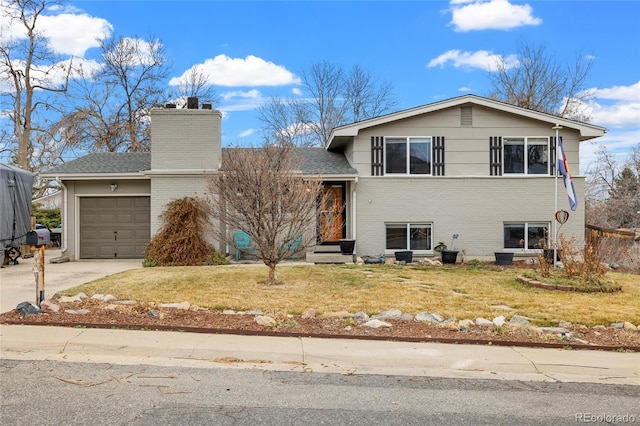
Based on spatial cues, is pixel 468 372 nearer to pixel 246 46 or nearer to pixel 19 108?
pixel 246 46

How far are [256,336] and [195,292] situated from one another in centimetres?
345

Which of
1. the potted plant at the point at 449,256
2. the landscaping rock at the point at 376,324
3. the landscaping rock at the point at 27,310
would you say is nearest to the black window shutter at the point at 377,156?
the potted plant at the point at 449,256

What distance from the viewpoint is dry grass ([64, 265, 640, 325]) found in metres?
8.84

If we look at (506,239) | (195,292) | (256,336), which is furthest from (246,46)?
(256,336)

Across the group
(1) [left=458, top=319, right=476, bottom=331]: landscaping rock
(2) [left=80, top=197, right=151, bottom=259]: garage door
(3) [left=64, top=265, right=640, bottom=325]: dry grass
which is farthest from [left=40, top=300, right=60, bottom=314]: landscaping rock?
(2) [left=80, top=197, right=151, bottom=259]: garage door

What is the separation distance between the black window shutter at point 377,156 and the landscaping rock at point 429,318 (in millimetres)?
9300

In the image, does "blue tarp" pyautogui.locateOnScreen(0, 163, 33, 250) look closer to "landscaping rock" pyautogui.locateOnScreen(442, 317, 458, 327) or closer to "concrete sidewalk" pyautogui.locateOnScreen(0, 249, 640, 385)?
"concrete sidewalk" pyautogui.locateOnScreen(0, 249, 640, 385)

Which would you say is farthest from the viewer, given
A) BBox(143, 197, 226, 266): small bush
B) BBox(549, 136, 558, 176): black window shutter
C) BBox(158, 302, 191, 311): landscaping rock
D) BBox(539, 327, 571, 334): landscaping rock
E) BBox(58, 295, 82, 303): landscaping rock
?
BBox(549, 136, 558, 176): black window shutter

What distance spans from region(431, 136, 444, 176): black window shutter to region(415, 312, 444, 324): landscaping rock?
9596 mm

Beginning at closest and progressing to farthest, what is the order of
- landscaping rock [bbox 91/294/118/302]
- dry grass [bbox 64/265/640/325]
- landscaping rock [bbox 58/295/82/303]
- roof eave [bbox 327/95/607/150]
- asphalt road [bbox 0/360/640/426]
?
1. asphalt road [bbox 0/360/640/426]
2. dry grass [bbox 64/265/640/325]
3. landscaping rock [bbox 58/295/82/303]
4. landscaping rock [bbox 91/294/118/302]
5. roof eave [bbox 327/95/607/150]

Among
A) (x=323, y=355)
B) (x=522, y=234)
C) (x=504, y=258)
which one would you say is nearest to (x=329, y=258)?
(x=504, y=258)

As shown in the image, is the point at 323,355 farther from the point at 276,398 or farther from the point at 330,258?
the point at 330,258

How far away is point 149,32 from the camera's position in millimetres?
34156

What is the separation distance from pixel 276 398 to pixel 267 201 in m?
5.93
